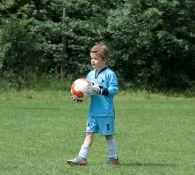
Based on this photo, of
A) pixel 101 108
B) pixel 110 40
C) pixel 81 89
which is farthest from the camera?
pixel 110 40

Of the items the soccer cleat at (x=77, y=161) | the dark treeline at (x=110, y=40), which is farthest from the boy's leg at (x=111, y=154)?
the dark treeline at (x=110, y=40)

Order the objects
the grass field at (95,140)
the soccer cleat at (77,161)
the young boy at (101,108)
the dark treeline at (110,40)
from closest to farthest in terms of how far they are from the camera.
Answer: the grass field at (95,140), the soccer cleat at (77,161), the young boy at (101,108), the dark treeline at (110,40)

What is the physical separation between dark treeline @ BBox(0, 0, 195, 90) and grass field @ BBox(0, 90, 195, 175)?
12.2ft

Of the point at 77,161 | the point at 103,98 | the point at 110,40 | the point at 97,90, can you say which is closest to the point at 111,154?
the point at 77,161

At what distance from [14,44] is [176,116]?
9.69 meters

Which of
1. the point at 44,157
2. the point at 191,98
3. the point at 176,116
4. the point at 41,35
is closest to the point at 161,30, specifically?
the point at 191,98

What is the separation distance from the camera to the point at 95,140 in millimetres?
11867

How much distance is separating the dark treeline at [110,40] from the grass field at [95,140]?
373 centimetres

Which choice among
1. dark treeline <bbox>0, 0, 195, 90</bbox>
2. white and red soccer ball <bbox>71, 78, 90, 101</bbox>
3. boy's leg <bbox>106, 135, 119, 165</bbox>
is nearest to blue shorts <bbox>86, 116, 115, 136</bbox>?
boy's leg <bbox>106, 135, 119, 165</bbox>

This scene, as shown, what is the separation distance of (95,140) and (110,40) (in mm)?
14585

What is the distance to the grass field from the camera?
8.52 metres

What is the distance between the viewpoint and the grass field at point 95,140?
8.52 meters

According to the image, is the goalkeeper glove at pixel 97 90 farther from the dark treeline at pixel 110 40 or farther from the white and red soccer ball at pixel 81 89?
the dark treeline at pixel 110 40

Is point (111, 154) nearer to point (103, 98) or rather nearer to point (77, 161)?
point (77, 161)
